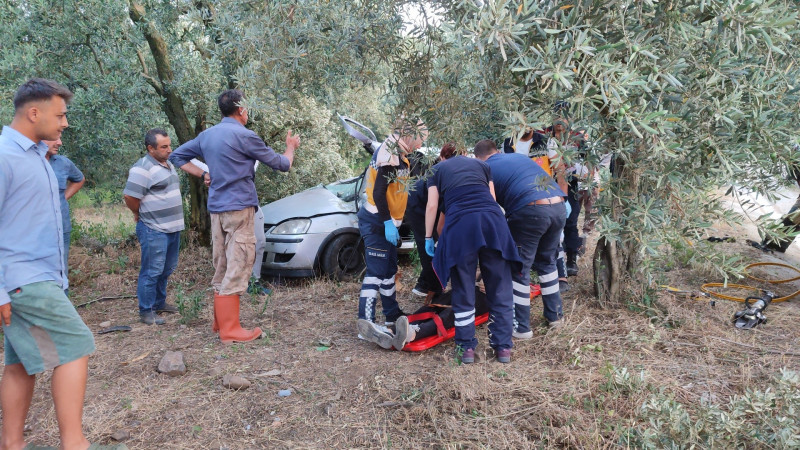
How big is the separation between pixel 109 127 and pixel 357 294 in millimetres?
3530

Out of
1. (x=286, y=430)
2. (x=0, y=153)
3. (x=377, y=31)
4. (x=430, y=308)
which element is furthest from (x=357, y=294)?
(x=0, y=153)

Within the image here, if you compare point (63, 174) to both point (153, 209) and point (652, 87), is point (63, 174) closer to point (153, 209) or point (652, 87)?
point (153, 209)

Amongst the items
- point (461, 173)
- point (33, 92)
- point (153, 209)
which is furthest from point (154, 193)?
point (461, 173)

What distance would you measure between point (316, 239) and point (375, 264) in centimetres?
172

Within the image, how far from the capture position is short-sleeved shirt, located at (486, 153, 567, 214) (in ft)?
15.1

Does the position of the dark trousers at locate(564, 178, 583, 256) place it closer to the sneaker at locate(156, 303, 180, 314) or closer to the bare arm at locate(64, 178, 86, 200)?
the sneaker at locate(156, 303, 180, 314)

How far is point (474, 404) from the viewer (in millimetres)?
3445

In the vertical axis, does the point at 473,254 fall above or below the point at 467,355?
above

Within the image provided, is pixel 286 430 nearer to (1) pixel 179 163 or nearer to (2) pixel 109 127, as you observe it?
(1) pixel 179 163

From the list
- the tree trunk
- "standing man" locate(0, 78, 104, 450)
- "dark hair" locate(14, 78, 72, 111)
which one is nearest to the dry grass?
"standing man" locate(0, 78, 104, 450)

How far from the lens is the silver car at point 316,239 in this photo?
21.1ft

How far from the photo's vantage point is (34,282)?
9.09 feet

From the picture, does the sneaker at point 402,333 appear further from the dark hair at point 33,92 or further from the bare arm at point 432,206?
the dark hair at point 33,92

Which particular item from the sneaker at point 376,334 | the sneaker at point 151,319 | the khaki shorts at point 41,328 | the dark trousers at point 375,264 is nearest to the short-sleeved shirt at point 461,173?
the dark trousers at point 375,264
